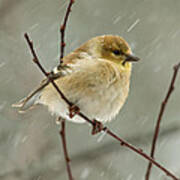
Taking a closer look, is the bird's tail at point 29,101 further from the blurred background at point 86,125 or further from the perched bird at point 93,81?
the blurred background at point 86,125

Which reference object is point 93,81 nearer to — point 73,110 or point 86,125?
point 73,110

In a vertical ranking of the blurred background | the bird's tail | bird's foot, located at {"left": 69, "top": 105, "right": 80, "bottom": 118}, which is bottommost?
the blurred background

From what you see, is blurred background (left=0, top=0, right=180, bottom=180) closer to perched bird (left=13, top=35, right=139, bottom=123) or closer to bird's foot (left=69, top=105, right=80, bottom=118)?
perched bird (left=13, top=35, right=139, bottom=123)

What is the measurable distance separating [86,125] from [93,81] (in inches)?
138

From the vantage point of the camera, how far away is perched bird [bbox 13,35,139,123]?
3.35 meters

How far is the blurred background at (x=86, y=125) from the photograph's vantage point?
207 inches

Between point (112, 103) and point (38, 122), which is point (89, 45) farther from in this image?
point (38, 122)

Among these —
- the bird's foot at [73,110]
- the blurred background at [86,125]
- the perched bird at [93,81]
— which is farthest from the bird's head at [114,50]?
the blurred background at [86,125]

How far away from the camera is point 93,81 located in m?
3.35

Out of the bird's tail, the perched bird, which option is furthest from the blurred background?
the perched bird

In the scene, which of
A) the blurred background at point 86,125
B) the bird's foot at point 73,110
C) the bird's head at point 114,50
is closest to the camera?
the bird's foot at point 73,110

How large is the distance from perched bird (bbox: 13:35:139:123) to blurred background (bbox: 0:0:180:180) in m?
1.41

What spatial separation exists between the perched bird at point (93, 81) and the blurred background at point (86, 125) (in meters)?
1.41

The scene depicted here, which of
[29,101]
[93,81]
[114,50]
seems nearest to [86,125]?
[29,101]
